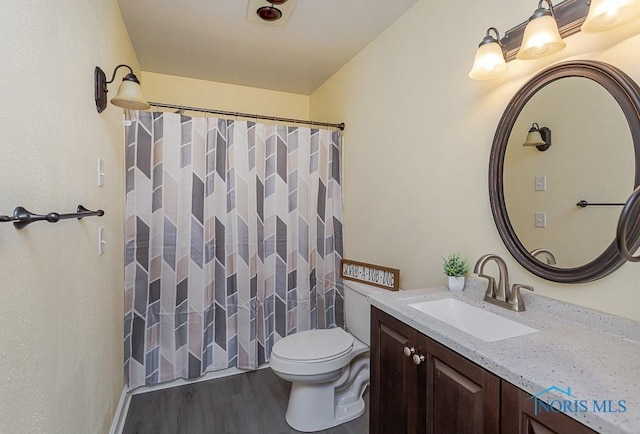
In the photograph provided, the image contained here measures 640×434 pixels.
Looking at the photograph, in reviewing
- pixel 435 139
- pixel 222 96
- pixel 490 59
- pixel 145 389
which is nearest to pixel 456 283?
pixel 435 139

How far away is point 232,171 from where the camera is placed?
7.81ft

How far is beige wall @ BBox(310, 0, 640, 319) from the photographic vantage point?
1.14 meters

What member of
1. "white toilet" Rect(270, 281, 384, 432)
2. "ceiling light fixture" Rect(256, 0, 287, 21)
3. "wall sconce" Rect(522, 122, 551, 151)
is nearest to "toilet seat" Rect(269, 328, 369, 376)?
"white toilet" Rect(270, 281, 384, 432)

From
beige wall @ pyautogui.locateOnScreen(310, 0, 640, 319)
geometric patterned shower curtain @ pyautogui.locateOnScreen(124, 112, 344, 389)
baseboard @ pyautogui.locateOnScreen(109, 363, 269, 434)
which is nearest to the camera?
beige wall @ pyautogui.locateOnScreen(310, 0, 640, 319)

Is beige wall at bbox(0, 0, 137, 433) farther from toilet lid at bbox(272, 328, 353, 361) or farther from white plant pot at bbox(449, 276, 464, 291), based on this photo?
white plant pot at bbox(449, 276, 464, 291)

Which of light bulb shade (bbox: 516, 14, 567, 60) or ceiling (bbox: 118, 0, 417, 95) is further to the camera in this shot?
ceiling (bbox: 118, 0, 417, 95)

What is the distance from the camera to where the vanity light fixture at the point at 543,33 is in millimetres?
1072

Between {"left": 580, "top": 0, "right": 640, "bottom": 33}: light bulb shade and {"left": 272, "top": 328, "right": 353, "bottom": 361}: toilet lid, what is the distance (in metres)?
1.78

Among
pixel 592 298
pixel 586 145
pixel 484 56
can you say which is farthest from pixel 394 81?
pixel 592 298

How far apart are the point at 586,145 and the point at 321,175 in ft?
5.86

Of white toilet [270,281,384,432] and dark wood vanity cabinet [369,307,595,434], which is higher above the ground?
dark wood vanity cabinet [369,307,595,434]

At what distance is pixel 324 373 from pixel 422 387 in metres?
0.80

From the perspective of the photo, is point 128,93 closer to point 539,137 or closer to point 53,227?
point 53,227

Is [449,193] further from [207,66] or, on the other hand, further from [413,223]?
[207,66]
